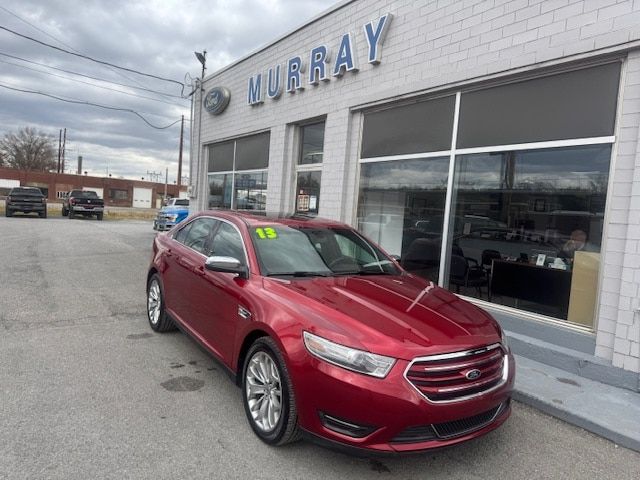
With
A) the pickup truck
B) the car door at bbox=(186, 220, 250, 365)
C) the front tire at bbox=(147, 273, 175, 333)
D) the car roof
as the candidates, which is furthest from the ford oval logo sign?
the pickup truck

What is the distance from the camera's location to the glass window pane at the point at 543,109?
15.9 feet

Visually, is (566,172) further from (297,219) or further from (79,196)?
(79,196)

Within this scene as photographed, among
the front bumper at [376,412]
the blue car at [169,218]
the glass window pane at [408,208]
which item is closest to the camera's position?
the front bumper at [376,412]

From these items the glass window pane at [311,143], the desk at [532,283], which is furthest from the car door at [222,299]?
the glass window pane at [311,143]

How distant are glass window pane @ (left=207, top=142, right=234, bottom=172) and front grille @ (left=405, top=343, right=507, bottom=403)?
1063 cm

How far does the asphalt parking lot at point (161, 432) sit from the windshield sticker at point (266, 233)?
1351mm

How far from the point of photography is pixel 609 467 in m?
3.10

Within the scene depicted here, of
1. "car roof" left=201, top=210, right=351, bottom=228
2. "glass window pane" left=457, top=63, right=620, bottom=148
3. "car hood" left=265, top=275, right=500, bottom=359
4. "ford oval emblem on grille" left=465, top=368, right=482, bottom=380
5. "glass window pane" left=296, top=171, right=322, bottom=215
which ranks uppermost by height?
"glass window pane" left=457, top=63, right=620, bottom=148

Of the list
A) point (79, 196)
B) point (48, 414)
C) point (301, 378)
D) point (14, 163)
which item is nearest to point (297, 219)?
point (301, 378)

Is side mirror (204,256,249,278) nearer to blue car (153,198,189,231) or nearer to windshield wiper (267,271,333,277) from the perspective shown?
windshield wiper (267,271,333,277)

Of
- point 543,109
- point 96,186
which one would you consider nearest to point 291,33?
point 543,109

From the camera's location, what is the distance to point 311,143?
9.55 metres

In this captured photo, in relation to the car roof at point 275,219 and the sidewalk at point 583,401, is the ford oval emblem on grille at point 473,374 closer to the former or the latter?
the sidewalk at point 583,401

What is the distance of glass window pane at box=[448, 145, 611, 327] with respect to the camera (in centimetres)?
503
